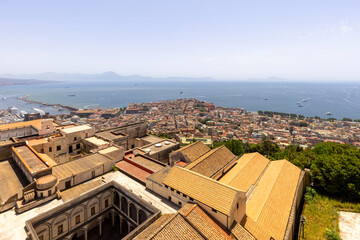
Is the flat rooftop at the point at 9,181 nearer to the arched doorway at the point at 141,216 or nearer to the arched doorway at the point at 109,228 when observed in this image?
the arched doorway at the point at 109,228

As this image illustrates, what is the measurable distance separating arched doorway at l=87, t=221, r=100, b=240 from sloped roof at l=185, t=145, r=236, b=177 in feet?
49.6

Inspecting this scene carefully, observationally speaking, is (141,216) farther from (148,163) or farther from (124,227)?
(148,163)

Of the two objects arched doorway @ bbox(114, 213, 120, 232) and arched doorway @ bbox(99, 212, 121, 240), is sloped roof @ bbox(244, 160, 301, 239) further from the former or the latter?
arched doorway @ bbox(114, 213, 120, 232)

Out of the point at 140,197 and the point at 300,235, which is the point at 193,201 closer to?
the point at 140,197

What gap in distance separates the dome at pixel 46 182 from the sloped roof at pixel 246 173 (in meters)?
22.2

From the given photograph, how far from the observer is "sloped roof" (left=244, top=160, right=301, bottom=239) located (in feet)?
62.3

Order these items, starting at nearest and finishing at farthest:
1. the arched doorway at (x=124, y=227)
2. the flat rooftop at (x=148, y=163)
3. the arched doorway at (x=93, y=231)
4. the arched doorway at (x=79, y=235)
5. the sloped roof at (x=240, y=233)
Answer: the sloped roof at (x=240, y=233)
the arched doorway at (x=79, y=235)
the arched doorway at (x=93, y=231)
the arched doorway at (x=124, y=227)
the flat rooftop at (x=148, y=163)

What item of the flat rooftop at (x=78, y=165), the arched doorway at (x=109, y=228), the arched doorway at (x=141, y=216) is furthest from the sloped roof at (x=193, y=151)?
the arched doorway at (x=109, y=228)

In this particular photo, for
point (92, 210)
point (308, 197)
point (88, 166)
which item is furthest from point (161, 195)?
point (308, 197)

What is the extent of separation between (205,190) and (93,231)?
18.4 m

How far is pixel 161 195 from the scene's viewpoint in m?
23.6

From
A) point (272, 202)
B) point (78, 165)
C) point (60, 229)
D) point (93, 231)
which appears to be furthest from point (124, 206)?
point (272, 202)

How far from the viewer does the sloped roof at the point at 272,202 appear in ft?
62.3

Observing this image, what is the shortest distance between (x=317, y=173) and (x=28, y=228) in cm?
3825
